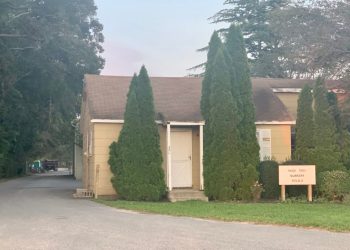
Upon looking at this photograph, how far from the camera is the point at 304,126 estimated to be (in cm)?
1888

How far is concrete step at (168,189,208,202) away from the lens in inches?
728

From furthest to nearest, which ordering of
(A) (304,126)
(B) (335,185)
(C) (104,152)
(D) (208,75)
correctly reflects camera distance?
(C) (104,152) → (D) (208,75) → (A) (304,126) → (B) (335,185)

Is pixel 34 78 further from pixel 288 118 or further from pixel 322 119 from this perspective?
pixel 322 119

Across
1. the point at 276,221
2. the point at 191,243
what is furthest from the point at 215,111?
the point at 191,243

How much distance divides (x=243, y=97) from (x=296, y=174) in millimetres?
3402

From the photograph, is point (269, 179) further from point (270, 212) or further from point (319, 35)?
point (319, 35)

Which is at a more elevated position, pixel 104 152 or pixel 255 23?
pixel 255 23

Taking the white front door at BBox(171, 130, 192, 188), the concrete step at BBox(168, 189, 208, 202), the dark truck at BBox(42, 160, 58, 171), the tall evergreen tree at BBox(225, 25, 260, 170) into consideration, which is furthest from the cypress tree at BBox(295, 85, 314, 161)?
the dark truck at BBox(42, 160, 58, 171)

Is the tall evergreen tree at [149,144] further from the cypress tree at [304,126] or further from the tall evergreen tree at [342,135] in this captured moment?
the tall evergreen tree at [342,135]

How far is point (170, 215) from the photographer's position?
1382 cm

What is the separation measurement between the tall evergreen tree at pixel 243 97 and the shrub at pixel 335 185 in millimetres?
2476

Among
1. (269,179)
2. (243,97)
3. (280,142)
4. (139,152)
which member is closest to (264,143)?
(280,142)

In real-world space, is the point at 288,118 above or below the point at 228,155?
above

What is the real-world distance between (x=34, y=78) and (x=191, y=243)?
101ft
